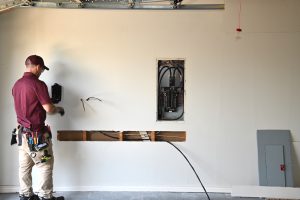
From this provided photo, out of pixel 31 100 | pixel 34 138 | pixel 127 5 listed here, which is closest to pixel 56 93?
pixel 31 100

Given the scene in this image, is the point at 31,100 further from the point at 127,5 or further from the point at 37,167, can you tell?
the point at 127,5

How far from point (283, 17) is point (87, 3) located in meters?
2.40

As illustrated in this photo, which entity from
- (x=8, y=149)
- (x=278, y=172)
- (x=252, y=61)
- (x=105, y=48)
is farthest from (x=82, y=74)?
(x=278, y=172)

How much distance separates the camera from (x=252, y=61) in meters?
3.46

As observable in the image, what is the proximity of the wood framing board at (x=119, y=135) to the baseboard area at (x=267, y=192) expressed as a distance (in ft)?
2.99

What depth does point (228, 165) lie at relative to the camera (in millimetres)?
3498

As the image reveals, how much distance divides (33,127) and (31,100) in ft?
0.94

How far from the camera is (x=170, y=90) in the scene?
11.7ft

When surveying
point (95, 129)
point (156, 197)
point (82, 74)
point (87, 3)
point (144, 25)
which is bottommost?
point (156, 197)

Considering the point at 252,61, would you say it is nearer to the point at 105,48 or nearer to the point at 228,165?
the point at 228,165

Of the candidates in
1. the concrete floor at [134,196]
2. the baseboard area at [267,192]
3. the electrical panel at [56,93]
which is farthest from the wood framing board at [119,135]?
the baseboard area at [267,192]

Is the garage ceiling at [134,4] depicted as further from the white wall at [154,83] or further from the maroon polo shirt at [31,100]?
the maroon polo shirt at [31,100]

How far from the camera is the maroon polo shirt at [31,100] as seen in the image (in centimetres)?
288

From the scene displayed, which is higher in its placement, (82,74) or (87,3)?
(87,3)
